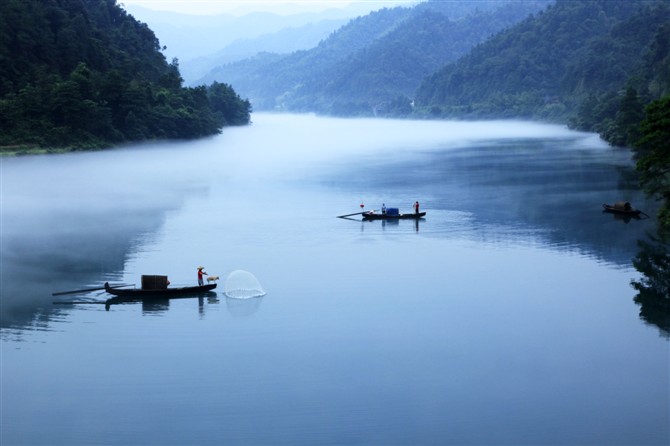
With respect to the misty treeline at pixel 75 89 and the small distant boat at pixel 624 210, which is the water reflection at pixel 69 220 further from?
the small distant boat at pixel 624 210

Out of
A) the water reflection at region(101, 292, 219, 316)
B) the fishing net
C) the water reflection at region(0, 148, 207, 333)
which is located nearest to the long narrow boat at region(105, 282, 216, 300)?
the water reflection at region(101, 292, 219, 316)

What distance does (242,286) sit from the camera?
30.2 metres

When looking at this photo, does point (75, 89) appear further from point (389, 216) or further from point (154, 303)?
point (154, 303)

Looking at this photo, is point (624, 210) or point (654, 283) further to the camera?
point (624, 210)

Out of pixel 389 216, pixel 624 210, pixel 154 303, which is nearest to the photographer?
pixel 154 303

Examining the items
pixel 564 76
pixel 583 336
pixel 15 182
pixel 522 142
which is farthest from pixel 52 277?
pixel 564 76

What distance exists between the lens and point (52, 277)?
32688mm

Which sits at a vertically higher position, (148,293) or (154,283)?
(154,283)

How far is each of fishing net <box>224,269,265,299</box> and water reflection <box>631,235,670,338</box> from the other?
13882 mm


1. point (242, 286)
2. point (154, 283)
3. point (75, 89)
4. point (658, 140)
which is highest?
point (75, 89)

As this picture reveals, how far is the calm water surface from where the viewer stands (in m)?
19.0

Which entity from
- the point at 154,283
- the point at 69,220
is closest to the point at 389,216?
the point at 69,220

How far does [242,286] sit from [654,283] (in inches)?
630

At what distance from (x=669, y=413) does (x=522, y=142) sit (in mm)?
98955
